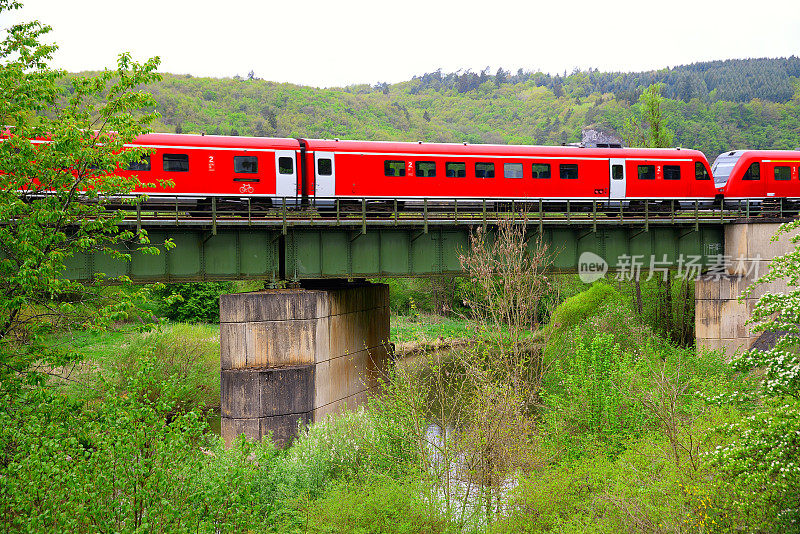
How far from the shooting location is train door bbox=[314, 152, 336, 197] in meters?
25.3

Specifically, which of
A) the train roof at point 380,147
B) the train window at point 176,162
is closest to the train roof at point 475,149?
the train roof at point 380,147

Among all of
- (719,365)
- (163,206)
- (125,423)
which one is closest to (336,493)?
(125,423)

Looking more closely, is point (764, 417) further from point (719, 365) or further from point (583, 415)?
point (719, 365)

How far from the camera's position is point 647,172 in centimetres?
2930

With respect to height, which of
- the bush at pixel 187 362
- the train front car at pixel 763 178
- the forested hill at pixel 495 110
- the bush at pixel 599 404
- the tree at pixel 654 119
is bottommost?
the bush at pixel 187 362

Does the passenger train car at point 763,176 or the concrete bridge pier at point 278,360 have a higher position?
the passenger train car at point 763,176

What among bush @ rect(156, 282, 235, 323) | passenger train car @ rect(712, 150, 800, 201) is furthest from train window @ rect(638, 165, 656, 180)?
bush @ rect(156, 282, 235, 323)

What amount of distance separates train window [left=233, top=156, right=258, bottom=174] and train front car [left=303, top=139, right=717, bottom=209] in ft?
6.75

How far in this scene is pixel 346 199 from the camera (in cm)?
2564

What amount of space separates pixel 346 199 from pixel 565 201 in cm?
943

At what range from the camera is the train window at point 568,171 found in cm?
2828

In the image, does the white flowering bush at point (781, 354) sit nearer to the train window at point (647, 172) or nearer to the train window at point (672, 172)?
the train window at point (647, 172)

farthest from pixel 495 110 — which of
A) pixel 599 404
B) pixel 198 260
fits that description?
pixel 599 404

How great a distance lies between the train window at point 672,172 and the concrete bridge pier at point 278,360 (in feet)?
52.9
